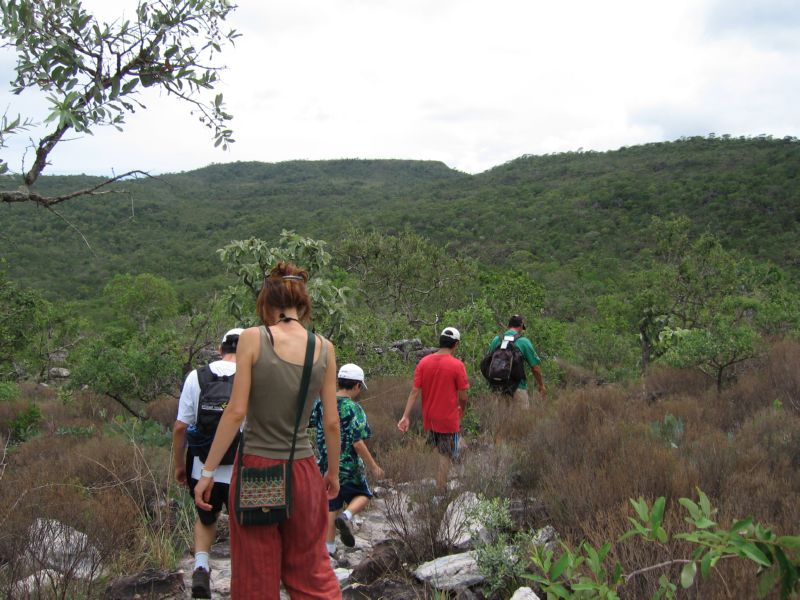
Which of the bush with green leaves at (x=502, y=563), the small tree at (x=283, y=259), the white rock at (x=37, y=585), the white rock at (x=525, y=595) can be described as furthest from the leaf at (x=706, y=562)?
the small tree at (x=283, y=259)

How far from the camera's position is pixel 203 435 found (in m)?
3.58

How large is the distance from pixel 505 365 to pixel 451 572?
155 inches

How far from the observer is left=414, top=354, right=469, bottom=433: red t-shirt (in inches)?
229

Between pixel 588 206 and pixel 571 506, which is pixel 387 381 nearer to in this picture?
pixel 571 506

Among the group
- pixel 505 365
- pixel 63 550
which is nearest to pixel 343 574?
pixel 63 550

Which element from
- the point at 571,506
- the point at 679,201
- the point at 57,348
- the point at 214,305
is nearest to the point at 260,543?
the point at 571,506

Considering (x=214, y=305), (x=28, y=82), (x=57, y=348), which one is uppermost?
(x=28, y=82)

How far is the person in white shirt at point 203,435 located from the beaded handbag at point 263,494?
0.95 meters

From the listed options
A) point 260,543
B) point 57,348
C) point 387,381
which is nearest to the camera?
point 260,543

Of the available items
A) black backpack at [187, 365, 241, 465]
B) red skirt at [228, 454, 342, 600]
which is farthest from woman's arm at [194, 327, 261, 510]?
black backpack at [187, 365, 241, 465]

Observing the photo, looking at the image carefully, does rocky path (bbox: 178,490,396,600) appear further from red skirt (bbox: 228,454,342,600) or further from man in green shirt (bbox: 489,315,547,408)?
man in green shirt (bbox: 489,315,547,408)

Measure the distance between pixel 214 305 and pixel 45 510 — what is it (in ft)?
14.1

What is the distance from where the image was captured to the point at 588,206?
49.7m

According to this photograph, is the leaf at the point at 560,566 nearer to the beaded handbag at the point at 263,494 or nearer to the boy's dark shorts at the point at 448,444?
the beaded handbag at the point at 263,494
